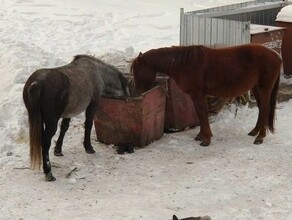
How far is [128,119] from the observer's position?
24.1 ft

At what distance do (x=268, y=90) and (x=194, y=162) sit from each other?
1643mm

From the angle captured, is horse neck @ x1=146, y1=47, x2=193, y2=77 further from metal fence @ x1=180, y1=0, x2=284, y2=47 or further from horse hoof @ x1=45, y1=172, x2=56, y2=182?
horse hoof @ x1=45, y1=172, x2=56, y2=182

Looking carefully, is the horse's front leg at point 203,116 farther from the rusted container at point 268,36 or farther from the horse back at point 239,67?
the rusted container at point 268,36

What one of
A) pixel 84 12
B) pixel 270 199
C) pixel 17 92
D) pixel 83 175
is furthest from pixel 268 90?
pixel 84 12

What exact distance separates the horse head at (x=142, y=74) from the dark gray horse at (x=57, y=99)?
51 centimetres

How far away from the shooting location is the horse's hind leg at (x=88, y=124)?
23.1 feet

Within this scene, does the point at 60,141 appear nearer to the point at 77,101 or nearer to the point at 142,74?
the point at 77,101

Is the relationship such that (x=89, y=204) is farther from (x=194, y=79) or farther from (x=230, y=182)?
(x=194, y=79)

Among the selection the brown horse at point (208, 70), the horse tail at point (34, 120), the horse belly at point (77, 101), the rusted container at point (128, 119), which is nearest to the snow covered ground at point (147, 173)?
the rusted container at point (128, 119)

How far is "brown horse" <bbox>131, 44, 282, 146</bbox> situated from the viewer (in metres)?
7.53

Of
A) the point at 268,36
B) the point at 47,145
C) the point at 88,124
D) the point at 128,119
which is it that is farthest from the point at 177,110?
the point at 268,36

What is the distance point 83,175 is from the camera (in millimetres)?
6457

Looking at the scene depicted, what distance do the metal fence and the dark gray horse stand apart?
3105 mm

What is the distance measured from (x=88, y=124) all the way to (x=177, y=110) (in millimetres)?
1578
